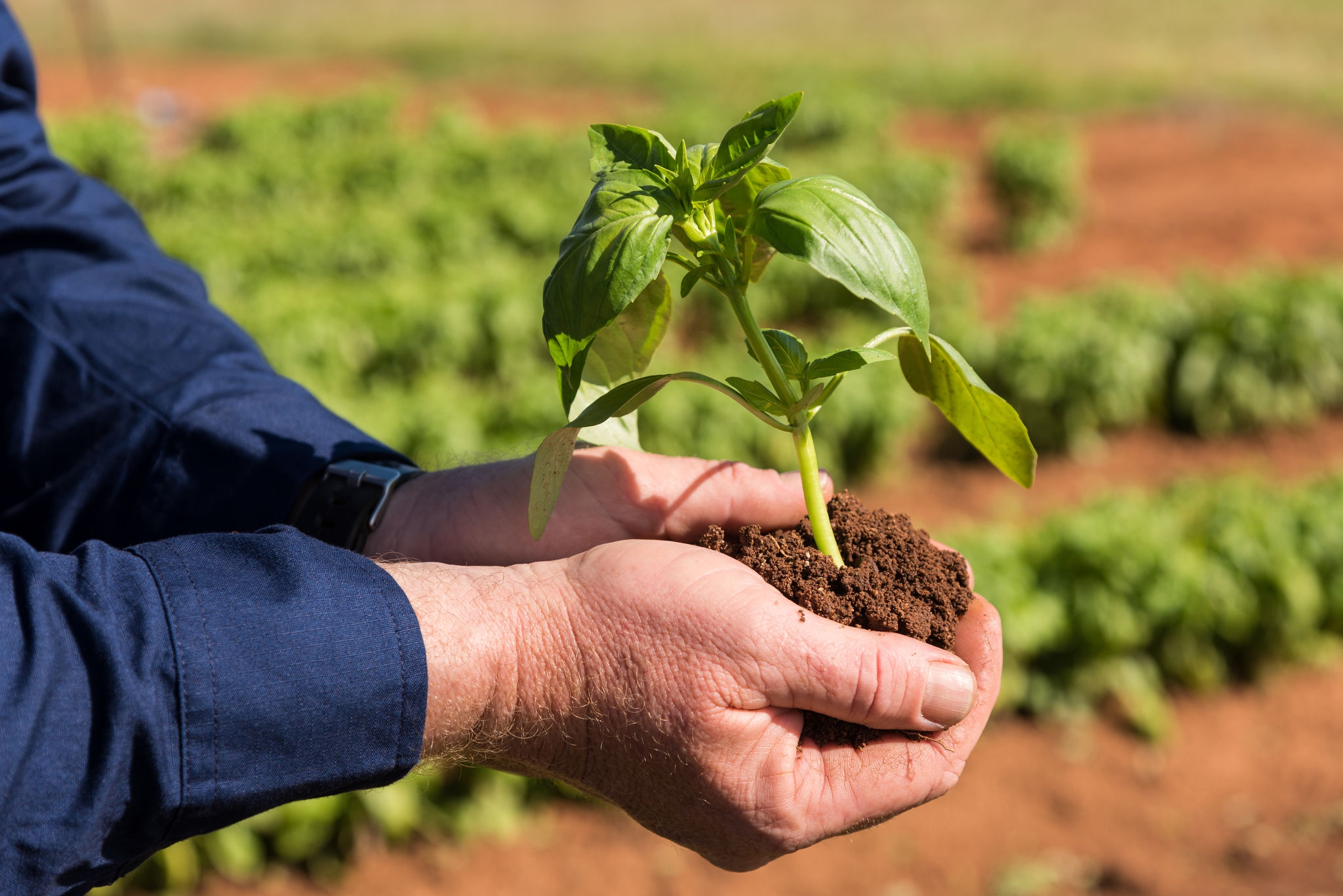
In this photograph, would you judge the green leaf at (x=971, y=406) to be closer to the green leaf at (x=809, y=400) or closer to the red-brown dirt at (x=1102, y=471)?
the green leaf at (x=809, y=400)

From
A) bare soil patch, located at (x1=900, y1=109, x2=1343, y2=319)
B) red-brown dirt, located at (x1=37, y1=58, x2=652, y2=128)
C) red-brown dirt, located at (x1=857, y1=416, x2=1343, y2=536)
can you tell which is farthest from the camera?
red-brown dirt, located at (x1=37, y1=58, x2=652, y2=128)

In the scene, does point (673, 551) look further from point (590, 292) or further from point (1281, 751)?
point (1281, 751)

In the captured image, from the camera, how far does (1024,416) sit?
23.4 ft

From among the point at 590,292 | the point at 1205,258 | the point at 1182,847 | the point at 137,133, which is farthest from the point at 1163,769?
the point at 137,133

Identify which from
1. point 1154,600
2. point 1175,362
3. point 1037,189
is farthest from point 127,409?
point 1037,189

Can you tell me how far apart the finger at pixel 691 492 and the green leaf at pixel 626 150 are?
505 millimetres

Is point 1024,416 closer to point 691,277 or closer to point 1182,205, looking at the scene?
point 691,277

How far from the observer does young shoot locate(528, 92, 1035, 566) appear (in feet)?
4.30

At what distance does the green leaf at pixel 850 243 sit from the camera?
127 centimetres

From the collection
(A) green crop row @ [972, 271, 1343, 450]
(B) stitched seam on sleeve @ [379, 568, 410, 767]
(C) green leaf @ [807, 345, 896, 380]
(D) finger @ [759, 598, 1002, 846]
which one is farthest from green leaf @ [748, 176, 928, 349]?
(A) green crop row @ [972, 271, 1343, 450]

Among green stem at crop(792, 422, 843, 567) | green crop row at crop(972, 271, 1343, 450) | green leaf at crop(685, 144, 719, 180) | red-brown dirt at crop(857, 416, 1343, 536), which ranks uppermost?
green leaf at crop(685, 144, 719, 180)

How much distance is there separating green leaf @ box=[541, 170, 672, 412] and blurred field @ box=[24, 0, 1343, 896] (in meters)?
0.98

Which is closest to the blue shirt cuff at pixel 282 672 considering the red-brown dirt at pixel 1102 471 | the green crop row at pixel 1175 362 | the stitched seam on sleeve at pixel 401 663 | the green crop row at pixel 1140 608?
the stitched seam on sleeve at pixel 401 663

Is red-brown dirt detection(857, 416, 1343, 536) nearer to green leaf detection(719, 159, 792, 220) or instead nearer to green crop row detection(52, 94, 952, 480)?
green crop row detection(52, 94, 952, 480)
